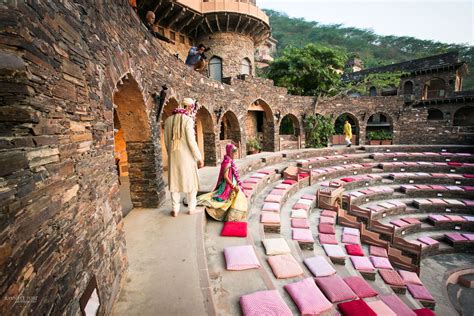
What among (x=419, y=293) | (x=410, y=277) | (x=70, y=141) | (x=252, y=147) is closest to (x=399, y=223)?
(x=410, y=277)

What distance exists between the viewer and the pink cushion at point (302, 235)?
5152mm

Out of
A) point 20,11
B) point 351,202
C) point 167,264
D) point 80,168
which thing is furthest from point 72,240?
point 351,202

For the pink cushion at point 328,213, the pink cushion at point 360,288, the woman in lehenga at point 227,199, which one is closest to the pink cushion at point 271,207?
the woman in lehenga at point 227,199

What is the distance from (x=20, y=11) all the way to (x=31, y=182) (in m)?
1.14

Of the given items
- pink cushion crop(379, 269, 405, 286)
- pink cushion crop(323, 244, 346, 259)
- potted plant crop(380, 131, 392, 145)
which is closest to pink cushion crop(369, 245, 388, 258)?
pink cushion crop(379, 269, 405, 286)

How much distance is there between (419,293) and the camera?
18.3 feet

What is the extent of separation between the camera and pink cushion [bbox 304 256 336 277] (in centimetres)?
394

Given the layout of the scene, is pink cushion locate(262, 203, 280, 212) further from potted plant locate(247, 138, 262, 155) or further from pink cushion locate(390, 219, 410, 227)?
potted plant locate(247, 138, 262, 155)

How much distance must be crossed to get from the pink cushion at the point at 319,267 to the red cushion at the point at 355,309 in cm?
71

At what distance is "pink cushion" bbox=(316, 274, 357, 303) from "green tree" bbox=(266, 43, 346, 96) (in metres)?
15.9

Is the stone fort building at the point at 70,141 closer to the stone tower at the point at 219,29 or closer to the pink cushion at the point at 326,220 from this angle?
the pink cushion at the point at 326,220

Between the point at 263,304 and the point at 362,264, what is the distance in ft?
12.2

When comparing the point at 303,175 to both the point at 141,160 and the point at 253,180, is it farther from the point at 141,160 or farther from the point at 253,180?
the point at 141,160

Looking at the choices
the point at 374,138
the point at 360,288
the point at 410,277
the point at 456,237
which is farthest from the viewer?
the point at 374,138
